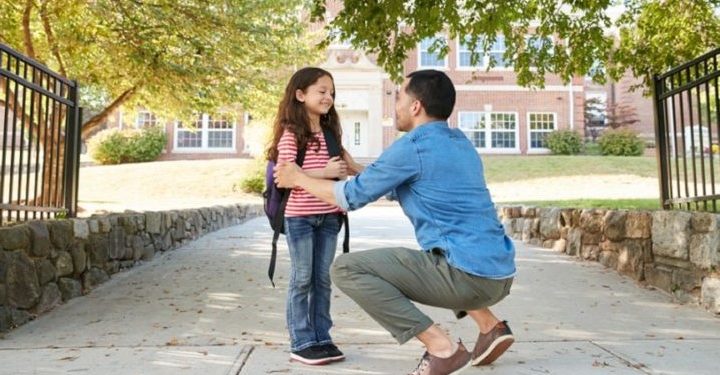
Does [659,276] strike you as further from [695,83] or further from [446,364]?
[446,364]

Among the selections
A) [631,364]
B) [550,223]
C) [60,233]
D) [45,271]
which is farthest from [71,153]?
[550,223]

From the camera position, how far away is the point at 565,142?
27.3 metres

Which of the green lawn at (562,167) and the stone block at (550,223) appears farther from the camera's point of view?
the green lawn at (562,167)

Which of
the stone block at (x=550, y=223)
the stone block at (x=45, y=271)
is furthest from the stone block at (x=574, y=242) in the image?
the stone block at (x=45, y=271)

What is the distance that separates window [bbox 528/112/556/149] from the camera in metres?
28.4

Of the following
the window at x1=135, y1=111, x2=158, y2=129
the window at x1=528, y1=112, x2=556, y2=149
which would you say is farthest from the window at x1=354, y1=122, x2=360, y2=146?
the window at x1=135, y1=111, x2=158, y2=129

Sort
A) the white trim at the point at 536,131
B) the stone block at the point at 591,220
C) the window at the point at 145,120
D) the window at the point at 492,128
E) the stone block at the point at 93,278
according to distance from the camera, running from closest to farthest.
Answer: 1. the stone block at the point at 93,278
2. the stone block at the point at 591,220
3. the white trim at the point at 536,131
4. the window at the point at 145,120
5. the window at the point at 492,128

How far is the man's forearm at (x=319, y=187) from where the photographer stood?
109 inches

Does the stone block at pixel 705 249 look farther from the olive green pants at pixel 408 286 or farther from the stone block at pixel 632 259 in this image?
the olive green pants at pixel 408 286

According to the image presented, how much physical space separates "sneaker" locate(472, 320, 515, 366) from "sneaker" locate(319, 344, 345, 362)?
697mm

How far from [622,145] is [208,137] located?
18514 millimetres

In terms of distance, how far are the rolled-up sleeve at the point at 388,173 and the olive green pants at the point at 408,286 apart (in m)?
0.28

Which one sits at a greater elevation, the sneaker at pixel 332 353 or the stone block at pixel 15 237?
the stone block at pixel 15 237

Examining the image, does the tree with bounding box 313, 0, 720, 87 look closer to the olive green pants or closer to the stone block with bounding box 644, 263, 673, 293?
the stone block with bounding box 644, 263, 673, 293
